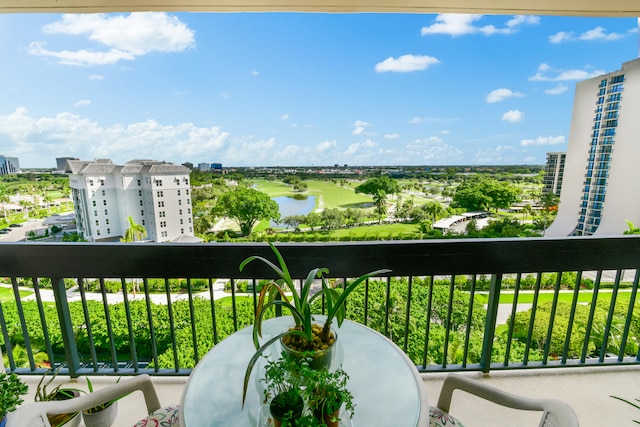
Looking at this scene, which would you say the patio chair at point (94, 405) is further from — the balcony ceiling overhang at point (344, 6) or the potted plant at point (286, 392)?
the balcony ceiling overhang at point (344, 6)

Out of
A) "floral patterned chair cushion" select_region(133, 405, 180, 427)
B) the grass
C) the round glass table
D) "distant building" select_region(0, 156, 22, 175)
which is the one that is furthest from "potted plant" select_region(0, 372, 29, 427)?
the grass

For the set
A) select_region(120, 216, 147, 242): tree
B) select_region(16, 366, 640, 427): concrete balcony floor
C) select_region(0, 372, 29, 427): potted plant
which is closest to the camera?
select_region(0, 372, 29, 427): potted plant

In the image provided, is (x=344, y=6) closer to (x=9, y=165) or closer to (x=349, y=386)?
(x=349, y=386)

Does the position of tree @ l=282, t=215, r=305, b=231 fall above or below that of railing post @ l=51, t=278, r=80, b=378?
above

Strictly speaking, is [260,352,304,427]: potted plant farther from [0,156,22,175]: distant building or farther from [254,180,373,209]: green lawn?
[0,156,22,175]: distant building

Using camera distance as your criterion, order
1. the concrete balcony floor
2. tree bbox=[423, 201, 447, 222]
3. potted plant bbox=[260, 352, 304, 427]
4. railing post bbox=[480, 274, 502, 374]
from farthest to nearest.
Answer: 1. tree bbox=[423, 201, 447, 222]
2. railing post bbox=[480, 274, 502, 374]
3. the concrete balcony floor
4. potted plant bbox=[260, 352, 304, 427]

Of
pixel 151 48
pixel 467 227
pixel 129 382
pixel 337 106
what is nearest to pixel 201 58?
pixel 151 48

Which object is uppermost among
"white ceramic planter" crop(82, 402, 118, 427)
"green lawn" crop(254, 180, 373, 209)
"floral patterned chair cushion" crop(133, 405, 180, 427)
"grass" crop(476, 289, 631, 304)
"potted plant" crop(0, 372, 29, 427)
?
"green lawn" crop(254, 180, 373, 209)
